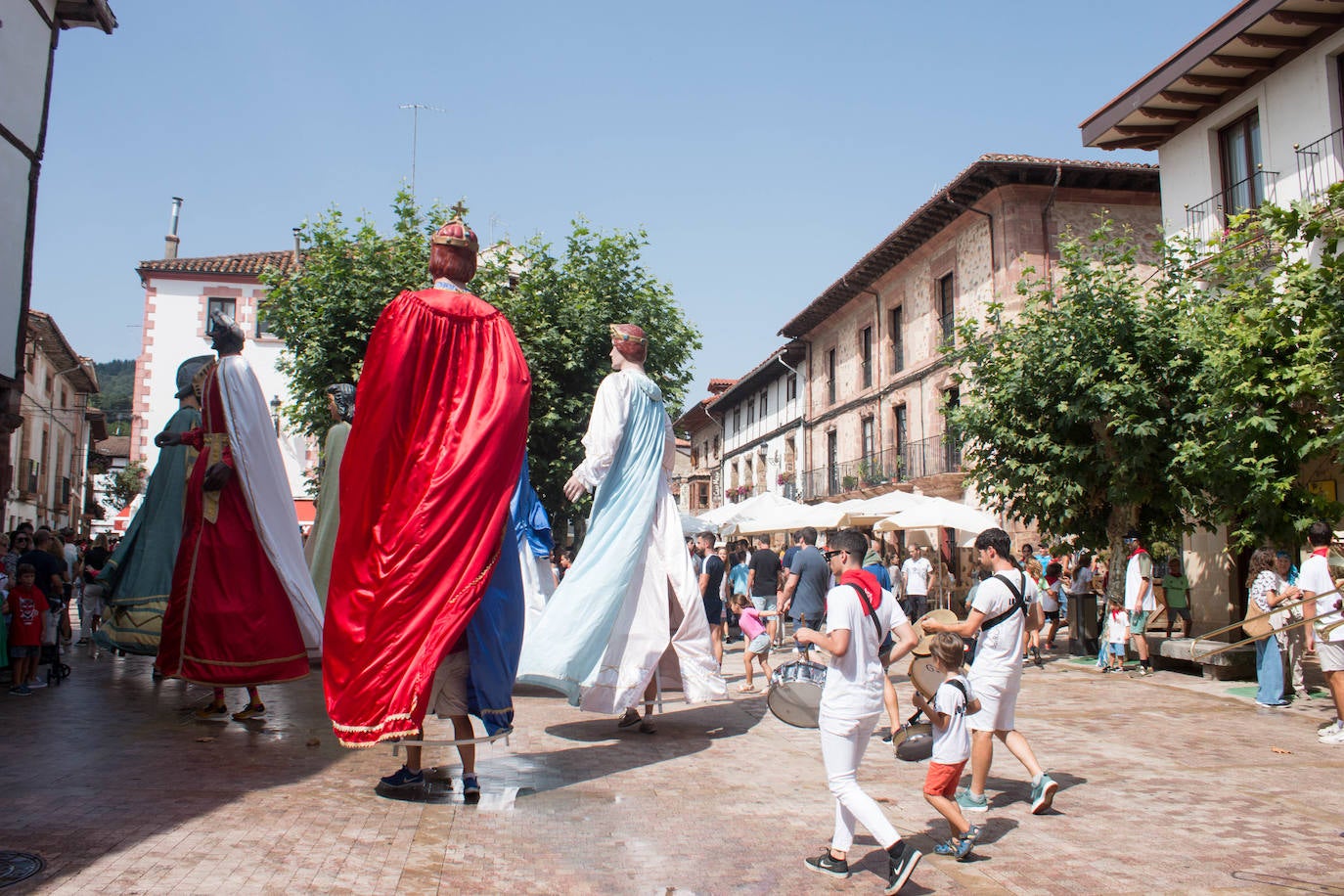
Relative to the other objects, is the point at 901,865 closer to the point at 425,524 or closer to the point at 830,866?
the point at 830,866

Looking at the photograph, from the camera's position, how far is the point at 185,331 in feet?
127

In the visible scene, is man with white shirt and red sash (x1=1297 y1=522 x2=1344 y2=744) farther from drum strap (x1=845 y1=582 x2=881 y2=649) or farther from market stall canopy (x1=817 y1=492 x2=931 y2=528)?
market stall canopy (x1=817 y1=492 x2=931 y2=528)

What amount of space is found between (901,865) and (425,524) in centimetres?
232

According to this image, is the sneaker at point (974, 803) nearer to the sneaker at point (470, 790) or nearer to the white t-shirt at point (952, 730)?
the white t-shirt at point (952, 730)

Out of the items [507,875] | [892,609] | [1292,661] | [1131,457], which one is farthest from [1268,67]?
[507,875]

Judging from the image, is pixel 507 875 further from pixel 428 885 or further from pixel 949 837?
pixel 949 837

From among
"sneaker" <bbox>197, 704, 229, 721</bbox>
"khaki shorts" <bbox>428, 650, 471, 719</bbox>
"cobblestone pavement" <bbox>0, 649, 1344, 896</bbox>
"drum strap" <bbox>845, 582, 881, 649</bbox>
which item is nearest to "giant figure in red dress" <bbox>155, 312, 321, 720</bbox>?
"sneaker" <bbox>197, 704, 229, 721</bbox>

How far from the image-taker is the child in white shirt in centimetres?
1212

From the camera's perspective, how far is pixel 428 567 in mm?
4383

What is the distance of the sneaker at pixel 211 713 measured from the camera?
20.1 feet

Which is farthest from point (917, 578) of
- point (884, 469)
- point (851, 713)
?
point (851, 713)

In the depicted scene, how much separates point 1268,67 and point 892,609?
13551 mm

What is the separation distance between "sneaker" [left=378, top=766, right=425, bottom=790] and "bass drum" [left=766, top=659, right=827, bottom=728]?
62.2 inches

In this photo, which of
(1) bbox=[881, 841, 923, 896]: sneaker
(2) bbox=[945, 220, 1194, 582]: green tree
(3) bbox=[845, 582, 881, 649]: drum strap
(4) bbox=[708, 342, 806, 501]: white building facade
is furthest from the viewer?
(4) bbox=[708, 342, 806, 501]: white building facade
